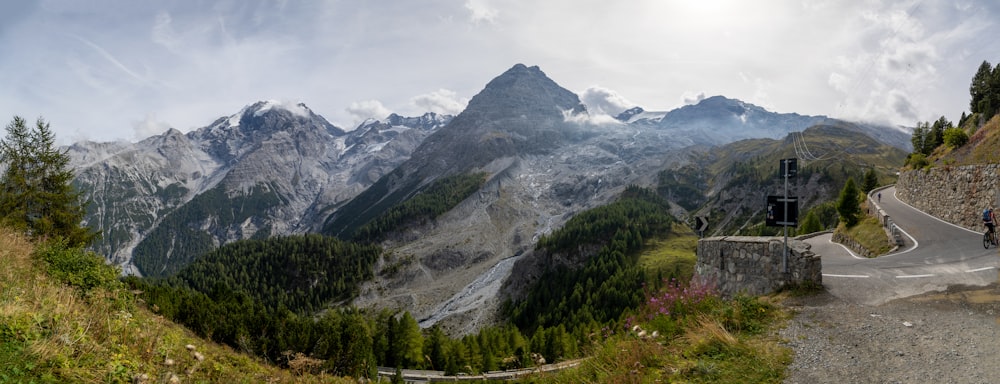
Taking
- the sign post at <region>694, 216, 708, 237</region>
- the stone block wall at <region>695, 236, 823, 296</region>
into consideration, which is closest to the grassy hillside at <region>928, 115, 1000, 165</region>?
the sign post at <region>694, 216, 708, 237</region>

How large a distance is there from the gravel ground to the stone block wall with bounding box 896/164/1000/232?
1663 cm

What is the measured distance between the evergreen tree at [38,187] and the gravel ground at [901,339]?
1562 inches

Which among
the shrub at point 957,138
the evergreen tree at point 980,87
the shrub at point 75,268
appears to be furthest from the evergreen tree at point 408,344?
the evergreen tree at point 980,87

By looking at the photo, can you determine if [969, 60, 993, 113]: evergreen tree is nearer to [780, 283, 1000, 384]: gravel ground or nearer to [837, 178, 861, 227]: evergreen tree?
[837, 178, 861, 227]: evergreen tree

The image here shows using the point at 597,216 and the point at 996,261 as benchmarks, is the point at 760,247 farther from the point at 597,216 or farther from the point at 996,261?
the point at 597,216

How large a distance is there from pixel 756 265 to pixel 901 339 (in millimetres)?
5988

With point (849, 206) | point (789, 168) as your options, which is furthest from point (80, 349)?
point (849, 206)

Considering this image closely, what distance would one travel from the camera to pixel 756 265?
1554 centimetres

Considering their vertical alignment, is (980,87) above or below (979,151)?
above

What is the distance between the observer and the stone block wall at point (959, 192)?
23953 mm

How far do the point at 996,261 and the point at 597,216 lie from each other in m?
118

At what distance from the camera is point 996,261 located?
16406 mm

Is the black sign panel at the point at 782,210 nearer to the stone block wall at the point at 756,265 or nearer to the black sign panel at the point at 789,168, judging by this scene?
the stone block wall at the point at 756,265

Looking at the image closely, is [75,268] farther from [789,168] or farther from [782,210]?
[789,168]
